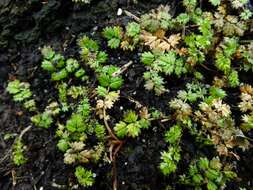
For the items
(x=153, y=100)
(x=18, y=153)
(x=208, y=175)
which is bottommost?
(x=18, y=153)

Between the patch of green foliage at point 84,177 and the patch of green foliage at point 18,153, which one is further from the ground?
the patch of green foliage at point 84,177

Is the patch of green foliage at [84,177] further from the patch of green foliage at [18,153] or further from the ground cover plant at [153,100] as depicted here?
the patch of green foliage at [18,153]

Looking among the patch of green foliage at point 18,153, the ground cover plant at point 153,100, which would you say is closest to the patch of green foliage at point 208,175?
the ground cover plant at point 153,100

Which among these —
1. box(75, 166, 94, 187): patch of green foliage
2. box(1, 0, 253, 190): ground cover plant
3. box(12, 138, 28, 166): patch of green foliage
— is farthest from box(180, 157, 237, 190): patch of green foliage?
Answer: box(12, 138, 28, 166): patch of green foliage

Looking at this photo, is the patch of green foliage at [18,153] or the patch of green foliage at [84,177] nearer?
the patch of green foliage at [84,177]

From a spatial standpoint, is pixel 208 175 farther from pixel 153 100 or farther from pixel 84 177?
pixel 84 177

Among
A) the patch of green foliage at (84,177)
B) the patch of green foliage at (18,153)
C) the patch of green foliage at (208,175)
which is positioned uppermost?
the patch of green foliage at (208,175)

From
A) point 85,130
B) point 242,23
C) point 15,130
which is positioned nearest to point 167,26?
point 242,23

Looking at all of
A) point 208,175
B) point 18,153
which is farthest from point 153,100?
point 18,153

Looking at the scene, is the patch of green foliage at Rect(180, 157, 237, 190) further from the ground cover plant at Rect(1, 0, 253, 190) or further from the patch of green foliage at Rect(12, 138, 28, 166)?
the patch of green foliage at Rect(12, 138, 28, 166)
